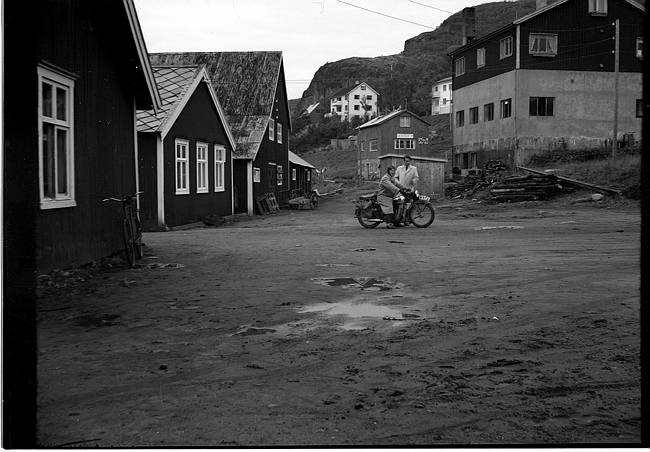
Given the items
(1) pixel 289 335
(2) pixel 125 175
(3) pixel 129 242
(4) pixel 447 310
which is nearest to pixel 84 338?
(1) pixel 289 335

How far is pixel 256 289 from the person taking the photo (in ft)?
29.8

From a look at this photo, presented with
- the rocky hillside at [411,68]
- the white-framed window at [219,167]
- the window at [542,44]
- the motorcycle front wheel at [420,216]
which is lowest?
the motorcycle front wheel at [420,216]

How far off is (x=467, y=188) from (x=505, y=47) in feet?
35.1

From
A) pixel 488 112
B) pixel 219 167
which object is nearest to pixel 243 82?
pixel 219 167

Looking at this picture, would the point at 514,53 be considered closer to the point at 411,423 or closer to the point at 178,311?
the point at 178,311

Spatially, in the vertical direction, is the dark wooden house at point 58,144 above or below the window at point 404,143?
below

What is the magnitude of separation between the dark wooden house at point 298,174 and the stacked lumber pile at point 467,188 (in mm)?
10057

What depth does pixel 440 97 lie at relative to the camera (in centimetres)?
12419

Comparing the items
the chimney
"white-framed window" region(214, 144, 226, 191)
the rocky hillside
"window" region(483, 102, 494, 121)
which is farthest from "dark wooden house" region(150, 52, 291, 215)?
the rocky hillside

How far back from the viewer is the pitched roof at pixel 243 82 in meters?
33.5

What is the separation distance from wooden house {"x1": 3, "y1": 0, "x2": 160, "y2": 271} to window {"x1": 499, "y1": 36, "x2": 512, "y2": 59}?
3216 centimetres

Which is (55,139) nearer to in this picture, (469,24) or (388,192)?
(388,192)

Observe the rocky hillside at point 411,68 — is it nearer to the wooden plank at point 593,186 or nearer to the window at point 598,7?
the window at point 598,7

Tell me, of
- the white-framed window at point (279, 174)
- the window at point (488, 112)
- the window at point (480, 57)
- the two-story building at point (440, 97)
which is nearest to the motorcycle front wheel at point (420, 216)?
the white-framed window at point (279, 174)
